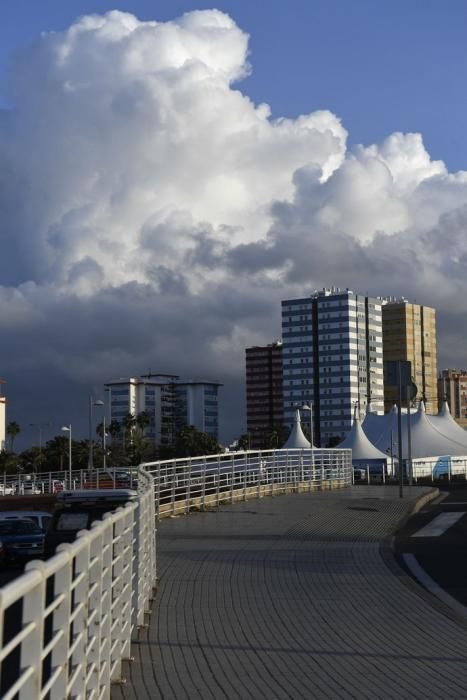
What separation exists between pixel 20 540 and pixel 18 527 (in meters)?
1.21

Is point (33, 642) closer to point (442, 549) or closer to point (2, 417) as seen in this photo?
point (442, 549)

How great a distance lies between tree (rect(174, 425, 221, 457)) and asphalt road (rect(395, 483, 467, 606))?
124557mm

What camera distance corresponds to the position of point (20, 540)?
72.4 ft

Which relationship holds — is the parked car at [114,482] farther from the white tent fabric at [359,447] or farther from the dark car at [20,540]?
the white tent fabric at [359,447]

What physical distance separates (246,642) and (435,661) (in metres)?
1.89

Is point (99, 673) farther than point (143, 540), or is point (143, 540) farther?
point (143, 540)

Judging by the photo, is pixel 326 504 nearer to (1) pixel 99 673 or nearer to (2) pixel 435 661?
(2) pixel 435 661

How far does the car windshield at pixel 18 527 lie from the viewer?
901 inches

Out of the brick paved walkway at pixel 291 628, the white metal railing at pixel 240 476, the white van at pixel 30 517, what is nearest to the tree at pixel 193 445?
the white metal railing at pixel 240 476

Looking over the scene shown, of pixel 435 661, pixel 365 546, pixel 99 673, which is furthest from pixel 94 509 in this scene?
pixel 99 673

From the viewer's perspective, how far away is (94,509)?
17.7 m

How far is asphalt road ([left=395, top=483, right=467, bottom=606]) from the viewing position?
14.9 meters

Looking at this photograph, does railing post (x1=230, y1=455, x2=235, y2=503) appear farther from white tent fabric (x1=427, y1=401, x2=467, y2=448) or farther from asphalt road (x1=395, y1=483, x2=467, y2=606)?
white tent fabric (x1=427, y1=401, x2=467, y2=448)

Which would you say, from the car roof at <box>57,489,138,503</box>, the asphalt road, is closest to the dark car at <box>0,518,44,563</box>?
the car roof at <box>57,489,138,503</box>
